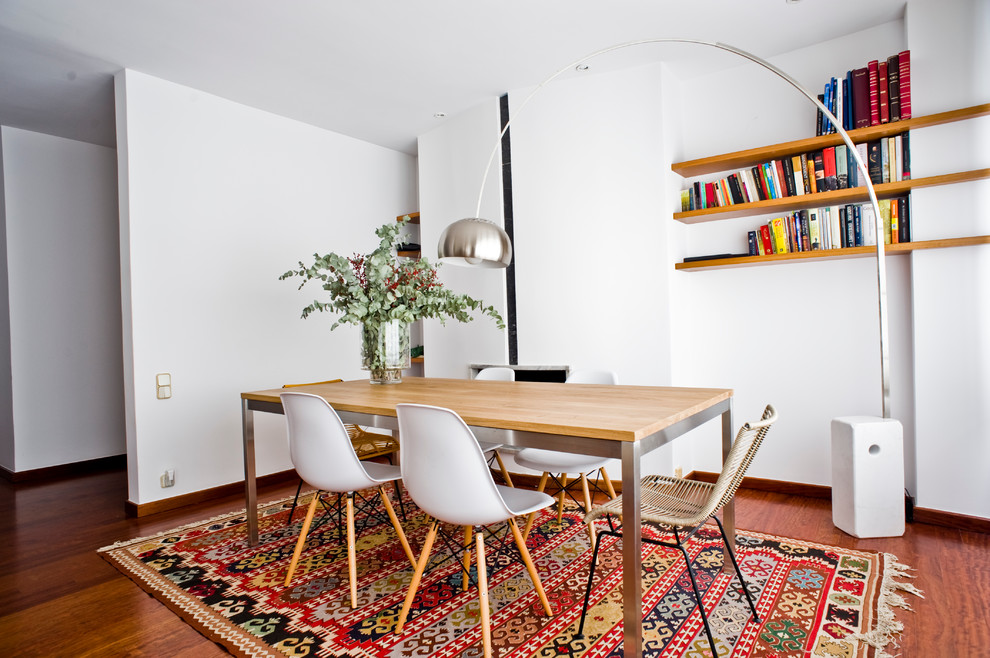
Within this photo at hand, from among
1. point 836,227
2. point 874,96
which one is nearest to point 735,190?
point 836,227

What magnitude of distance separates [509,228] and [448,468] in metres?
2.76

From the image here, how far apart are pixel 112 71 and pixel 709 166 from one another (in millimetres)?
3898

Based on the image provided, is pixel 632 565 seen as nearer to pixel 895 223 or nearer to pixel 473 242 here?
pixel 473 242

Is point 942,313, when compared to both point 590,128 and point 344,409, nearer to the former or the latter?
point 590,128

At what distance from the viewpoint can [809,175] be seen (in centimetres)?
330

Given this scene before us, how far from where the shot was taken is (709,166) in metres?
3.65

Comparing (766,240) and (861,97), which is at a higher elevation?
(861,97)

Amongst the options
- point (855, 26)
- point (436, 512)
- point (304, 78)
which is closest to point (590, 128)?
point (855, 26)

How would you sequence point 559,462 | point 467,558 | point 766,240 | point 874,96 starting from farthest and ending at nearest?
point 766,240
point 874,96
point 559,462
point 467,558

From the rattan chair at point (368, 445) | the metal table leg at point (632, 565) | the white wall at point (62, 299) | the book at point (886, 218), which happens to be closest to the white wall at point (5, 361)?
the white wall at point (62, 299)

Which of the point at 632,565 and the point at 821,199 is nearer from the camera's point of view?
the point at 632,565

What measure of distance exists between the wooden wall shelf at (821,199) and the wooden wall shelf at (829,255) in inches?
11.8

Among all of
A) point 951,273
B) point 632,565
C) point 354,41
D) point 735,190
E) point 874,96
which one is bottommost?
point 632,565

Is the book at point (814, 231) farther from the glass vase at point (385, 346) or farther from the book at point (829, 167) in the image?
the glass vase at point (385, 346)
